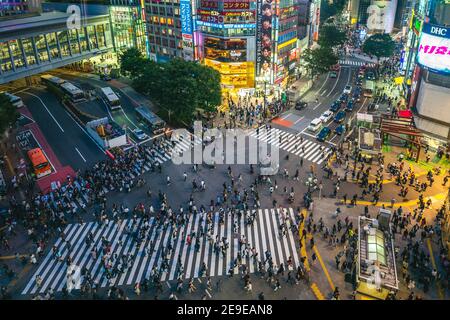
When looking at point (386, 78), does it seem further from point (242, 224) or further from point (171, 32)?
point (242, 224)

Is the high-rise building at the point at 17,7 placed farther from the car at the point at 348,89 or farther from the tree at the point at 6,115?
the car at the point at 348,89

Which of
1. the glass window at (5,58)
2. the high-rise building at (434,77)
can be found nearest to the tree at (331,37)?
the high-rise building at (434,77)

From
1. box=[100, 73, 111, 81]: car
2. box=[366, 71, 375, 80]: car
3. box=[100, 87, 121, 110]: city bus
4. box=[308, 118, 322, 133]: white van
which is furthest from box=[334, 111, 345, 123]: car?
box=[100, 73, 111, 81]: car

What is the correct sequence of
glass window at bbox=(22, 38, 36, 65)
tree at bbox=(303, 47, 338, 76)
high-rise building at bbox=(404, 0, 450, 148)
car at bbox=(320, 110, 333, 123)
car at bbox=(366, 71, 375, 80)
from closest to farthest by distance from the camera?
high-rise building at bbox=(404, 0, 450, 148) < car at bbox=(320, 110, 333, 123) < glass window at bbox=(22, 38, 36, 65) < tree at bbox=(303, 47, 338, 76) < car at bbox=(366, 71, 375, 80)

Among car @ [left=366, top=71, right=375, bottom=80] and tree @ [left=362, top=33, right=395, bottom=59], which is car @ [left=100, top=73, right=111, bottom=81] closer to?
car @ [left=366, top=71, right=375, bottom=80]

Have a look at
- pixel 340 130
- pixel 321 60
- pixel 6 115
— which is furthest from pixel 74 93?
pixel 321 60

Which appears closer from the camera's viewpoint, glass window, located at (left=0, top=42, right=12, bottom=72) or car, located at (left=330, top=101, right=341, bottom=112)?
car, located at (left=330, top=101, right=341, bottom=112)
